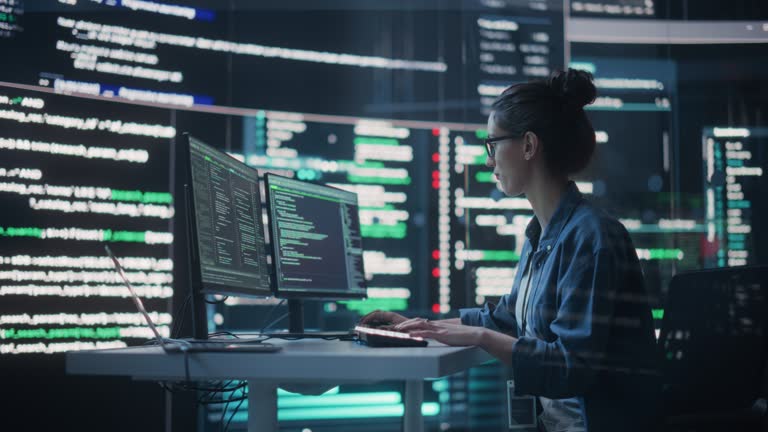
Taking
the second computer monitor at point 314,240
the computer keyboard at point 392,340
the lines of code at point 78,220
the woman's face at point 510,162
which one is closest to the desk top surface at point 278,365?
the computer keyboard at point 392,340

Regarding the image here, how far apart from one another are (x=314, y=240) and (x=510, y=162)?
698 mm

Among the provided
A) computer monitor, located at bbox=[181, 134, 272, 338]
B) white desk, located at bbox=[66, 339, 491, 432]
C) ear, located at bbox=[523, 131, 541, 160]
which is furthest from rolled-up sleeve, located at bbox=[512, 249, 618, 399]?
computer monitor, located at bbox=[181, 134, 272, 338]

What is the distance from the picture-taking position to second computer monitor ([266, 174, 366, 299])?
7.29 ft

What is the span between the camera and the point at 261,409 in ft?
6.23

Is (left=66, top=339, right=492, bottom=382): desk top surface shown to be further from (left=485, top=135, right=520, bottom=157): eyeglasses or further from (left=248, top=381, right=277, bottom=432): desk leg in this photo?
(left=485, top=135, right=520, bottom=157): eyeglasses

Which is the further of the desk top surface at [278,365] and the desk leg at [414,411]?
the desk leg at [414,411]

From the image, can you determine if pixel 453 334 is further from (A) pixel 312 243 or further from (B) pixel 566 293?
(A) pixel 312 243

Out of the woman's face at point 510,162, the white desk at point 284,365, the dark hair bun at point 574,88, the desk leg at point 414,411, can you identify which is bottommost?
the desk leg at point 414,411

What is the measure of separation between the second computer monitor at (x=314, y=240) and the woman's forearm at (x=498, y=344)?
74 centimetres

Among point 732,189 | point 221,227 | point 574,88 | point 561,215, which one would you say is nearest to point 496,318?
point 561,215

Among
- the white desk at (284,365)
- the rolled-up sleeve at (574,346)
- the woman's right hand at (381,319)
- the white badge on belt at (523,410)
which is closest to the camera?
the white desk at (284,365)

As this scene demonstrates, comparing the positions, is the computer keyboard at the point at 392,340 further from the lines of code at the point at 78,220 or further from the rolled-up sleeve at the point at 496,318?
the lines of code at the point at 78,220

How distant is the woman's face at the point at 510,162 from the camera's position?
1.96 metres

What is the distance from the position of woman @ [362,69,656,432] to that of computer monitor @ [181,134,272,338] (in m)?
0.47
